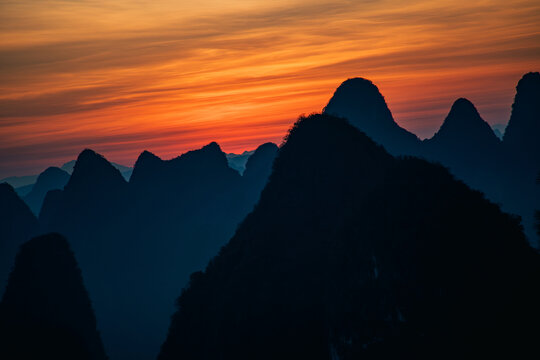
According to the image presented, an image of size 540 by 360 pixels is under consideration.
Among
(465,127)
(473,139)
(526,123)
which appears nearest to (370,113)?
(465,127)

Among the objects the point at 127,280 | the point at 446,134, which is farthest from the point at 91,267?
the point at 446,134

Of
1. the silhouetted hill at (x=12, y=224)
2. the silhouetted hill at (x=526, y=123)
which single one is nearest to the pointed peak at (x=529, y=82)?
the silhouetted hill at (x=526, y=123)

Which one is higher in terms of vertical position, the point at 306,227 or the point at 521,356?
the point at 306,227

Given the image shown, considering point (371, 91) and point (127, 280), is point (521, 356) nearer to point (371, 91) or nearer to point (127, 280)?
point (127, 280)

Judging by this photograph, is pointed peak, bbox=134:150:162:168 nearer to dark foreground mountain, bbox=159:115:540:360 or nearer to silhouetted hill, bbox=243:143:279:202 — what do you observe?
silhouetted hill, bbox=243:143:279:202

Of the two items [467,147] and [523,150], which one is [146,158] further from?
[523,150]

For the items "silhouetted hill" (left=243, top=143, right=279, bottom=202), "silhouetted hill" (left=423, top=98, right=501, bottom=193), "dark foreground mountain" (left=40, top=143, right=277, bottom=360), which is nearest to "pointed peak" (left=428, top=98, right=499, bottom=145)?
"silhouetted hill" (left=423, top=98, right=501, bottom=193)

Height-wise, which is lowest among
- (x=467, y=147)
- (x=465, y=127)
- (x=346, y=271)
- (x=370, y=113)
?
(x=467, y=147)
